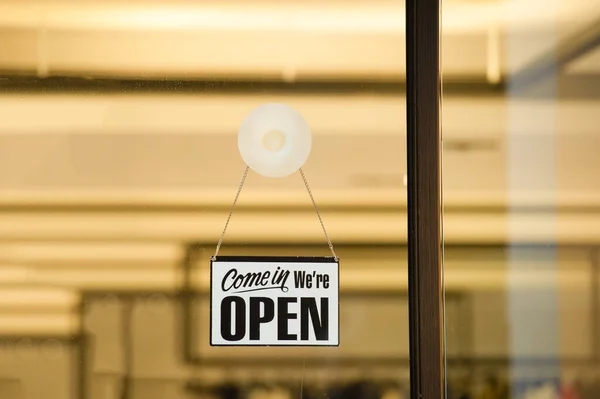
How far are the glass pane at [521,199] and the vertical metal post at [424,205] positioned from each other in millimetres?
30

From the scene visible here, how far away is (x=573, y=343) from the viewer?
1855mm

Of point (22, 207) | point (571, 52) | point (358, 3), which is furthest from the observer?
point (571, 52)

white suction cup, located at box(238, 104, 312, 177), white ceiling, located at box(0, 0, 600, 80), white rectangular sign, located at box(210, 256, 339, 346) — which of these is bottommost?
white rectangular sign, located at box(210, 256, 339, 346)

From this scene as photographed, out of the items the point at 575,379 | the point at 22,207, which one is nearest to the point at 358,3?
the point at 22,207

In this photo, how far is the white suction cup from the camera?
175cm

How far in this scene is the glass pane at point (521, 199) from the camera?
179 cm

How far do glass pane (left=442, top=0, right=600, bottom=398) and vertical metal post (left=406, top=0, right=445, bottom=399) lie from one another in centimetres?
3

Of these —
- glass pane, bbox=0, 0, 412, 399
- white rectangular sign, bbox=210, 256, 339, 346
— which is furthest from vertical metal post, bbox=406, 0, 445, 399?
white rectangular sign, bbox=210, 256, 339, 346

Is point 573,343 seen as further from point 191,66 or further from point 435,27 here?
point 191,66

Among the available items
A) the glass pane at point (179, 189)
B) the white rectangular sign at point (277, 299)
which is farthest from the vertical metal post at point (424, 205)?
the white rectangular sign at point (277, 299)

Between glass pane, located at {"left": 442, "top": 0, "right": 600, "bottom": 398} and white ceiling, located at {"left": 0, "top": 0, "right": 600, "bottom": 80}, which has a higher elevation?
white ceiling, located at {"left": 0, "top": 0, "right": 600, "bottom": 80}

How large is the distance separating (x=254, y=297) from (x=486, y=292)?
48 centimetres

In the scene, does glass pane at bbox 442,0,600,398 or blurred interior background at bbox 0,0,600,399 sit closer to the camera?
blurred interior background at bbox 0,0,600,399

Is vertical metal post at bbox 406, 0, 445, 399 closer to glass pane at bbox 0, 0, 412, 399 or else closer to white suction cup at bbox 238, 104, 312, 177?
glass pane at bbox 0, 0, 412, 399
